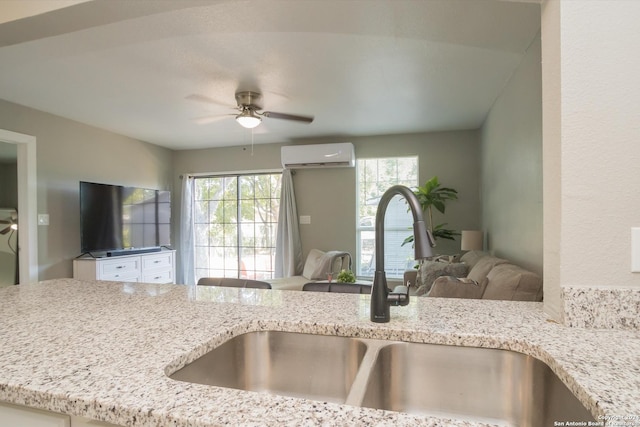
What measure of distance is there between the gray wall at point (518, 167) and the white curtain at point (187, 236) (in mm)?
4601

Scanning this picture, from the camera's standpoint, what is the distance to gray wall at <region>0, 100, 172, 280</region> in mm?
3643

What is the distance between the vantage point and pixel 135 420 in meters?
0.51

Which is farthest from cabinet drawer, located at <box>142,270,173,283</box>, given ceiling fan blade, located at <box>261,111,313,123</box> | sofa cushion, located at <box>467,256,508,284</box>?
sofa cushion, located at <box>467,256,508,284</box>

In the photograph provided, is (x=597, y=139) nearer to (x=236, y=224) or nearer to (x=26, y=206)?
(x=26, y=206)

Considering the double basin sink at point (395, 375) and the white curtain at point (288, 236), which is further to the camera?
the white curtain at point (288, 236)

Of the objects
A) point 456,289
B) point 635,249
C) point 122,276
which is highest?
point 635,249

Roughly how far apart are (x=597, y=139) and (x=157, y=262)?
5143mm

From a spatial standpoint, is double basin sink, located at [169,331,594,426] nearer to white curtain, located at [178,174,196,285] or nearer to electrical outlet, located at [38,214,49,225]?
electrical outlet, located at [38,214,49,225]

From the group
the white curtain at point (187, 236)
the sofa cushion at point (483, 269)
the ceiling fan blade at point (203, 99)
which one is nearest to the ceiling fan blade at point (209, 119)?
the ceiling fan blade at point (203, 99)

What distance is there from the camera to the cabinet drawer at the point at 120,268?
157 inches

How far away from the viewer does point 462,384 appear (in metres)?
0.82

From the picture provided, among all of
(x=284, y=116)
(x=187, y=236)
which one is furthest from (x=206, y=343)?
(x=187, y=236)

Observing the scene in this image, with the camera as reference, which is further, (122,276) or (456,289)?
(122,276)

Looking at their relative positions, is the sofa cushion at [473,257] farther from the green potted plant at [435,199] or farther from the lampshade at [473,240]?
the green potted plant at [435,199]
